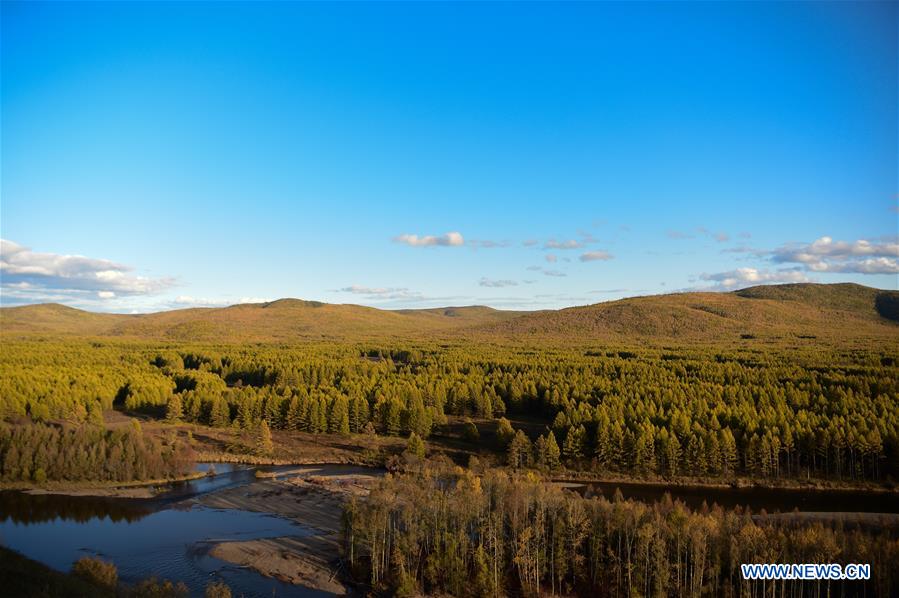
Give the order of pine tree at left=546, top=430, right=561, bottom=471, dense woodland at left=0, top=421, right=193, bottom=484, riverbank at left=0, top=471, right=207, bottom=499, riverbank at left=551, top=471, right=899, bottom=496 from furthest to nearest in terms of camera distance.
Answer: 1. pine tree at left=546, top=430, right=561, bottom=471
2. riverbank at left=551, top=471, right=899, bottom=496
3. dense woodland at left=0, top=421, right=193, bottom=484
4. riverbank at left=0, top=471, right=207, bottom=499

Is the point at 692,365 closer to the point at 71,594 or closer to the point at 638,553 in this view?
the point at 638,553

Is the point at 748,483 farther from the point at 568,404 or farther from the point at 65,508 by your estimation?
the point at 65,508

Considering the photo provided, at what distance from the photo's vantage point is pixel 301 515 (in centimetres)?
6297

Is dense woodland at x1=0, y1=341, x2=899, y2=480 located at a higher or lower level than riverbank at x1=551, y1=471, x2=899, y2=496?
higher

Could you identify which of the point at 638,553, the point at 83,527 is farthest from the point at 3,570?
the point at 638,553

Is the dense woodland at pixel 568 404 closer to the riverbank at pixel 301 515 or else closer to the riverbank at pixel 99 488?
the riverbank at pixel 99 488

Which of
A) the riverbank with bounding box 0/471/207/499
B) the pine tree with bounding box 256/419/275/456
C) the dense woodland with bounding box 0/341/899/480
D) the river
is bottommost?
the river

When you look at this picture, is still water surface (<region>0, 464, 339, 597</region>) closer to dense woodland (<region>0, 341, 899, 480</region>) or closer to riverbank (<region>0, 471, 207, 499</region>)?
riverbank (<region>0, 471, 207, 499</region>)

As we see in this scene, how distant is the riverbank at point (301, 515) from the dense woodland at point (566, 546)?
10.8 feet

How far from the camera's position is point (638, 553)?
1677 inches

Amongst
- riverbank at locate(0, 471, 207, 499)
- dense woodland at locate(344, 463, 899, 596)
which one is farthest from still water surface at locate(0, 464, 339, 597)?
dense woodland at locate(344, 463, 899, 596)

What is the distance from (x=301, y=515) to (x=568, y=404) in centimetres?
5253

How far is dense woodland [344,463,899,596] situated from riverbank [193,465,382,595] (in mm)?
3289

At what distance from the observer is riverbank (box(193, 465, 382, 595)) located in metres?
49.7
